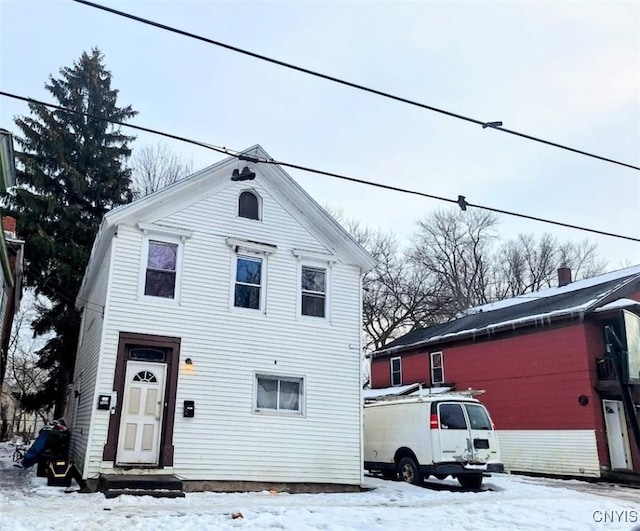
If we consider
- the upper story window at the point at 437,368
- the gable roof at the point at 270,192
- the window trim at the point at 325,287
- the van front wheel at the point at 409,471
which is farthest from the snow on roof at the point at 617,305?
the window trim at the point at 325,287

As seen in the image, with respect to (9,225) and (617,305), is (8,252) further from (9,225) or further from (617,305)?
(617,305)

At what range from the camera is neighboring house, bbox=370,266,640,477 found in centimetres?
1692

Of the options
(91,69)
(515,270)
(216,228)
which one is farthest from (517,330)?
(515,270)

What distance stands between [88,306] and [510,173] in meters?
11.9

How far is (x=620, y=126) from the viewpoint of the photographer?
11617 mm

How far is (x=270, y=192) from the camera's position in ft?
45.3

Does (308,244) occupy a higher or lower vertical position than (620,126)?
lower

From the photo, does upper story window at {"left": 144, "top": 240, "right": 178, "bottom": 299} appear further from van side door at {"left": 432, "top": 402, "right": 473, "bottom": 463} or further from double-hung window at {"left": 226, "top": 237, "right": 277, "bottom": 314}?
van side door at {"left": 432, "top": 402, "right": 473, "bottom": 463}

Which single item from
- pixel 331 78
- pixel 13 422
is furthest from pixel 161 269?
pixel 13 422

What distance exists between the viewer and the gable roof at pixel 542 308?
1797cm

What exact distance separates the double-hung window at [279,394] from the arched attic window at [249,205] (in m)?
3.72

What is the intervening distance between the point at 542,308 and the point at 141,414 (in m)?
14.3

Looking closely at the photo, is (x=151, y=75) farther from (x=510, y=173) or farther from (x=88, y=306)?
Answer: (x=510, y=173)

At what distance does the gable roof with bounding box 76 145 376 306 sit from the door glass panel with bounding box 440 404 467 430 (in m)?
3.80
